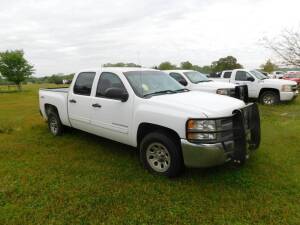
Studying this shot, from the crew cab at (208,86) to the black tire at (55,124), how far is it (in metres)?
4.39

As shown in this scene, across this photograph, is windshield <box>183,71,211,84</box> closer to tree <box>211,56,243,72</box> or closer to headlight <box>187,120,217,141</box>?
headlight <box>187,120,217,141</box>

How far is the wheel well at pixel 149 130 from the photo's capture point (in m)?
3.80

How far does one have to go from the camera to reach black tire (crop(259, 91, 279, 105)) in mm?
11672

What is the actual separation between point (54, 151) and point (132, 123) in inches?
89.9

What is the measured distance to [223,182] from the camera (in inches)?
151

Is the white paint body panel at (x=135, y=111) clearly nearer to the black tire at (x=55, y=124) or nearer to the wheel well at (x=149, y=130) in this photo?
the wheel well at (x=149, y=130)

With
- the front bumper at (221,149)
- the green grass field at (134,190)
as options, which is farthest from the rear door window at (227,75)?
the front bumper at (221,149)

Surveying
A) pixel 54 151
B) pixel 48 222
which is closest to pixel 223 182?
pixel 48 222

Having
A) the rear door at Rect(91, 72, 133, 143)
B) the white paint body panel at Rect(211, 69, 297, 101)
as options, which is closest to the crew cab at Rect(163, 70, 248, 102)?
the white paint body panel at Rect(211, 69, 297, 101)

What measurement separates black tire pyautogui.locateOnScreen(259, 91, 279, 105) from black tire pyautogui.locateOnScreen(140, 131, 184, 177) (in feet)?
31.3

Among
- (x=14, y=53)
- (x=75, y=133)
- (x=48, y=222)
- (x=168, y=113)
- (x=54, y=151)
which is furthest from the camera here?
(x=14, y=53)

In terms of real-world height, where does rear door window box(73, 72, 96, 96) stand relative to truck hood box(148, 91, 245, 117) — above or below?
above

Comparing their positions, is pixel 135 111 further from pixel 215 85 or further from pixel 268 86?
pixel 268 86

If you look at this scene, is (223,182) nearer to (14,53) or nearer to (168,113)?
(168,113)
